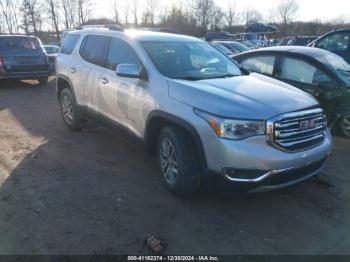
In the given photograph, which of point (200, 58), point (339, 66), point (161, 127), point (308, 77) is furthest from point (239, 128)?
point (339, 66)

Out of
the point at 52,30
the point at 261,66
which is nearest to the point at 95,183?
the point at 261,66

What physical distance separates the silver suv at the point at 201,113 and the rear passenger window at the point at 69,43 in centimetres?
99

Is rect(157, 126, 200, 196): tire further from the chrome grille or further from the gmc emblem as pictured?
the gmc emblem

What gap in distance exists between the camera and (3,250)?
119 inches

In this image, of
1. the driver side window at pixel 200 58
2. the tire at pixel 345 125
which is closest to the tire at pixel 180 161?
the driver side window at pixel 200 58

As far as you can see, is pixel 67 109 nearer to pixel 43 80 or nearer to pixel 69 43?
pixel 69 43

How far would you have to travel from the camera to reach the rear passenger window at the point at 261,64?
6.60 m

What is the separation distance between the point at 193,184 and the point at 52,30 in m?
45.7

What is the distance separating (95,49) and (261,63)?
129 inches

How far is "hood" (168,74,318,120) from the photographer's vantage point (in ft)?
10.7

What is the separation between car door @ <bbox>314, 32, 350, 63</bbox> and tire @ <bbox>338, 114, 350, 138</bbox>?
203 inches

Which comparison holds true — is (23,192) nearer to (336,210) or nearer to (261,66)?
(336,210)

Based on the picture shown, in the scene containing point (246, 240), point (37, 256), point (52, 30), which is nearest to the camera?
point (37, 256)

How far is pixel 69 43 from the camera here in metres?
6.31
